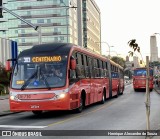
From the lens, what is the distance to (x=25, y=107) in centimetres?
1638

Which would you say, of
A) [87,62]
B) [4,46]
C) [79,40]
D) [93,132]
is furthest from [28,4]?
[93,132]

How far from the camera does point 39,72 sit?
1666 cm

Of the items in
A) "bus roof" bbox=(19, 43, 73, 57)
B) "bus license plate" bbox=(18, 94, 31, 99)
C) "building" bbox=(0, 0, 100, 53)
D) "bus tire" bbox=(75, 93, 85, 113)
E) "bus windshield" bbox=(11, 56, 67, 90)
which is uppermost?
"building" bbox=(0, 0, 100, 53)

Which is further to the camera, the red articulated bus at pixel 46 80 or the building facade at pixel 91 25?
the building facade at pixel 91 25

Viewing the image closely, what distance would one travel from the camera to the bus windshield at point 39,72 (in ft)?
53.9

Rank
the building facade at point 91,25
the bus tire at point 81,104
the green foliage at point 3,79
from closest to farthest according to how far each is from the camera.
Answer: the bus tire at point 81,104 → the green foliage at point 3,79 → the building facade at point 91,25

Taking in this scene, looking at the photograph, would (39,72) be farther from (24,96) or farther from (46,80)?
(24,96)

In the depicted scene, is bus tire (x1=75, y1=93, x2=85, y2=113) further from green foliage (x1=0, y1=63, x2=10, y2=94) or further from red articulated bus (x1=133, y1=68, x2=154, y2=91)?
green foliage (x1=0, y1=63, x2=10, y2=94)

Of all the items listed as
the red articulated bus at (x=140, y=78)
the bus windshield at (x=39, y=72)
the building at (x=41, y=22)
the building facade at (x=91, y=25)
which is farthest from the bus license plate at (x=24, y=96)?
the building facade at (x=91, y=25)

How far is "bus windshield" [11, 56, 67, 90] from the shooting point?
1644 cm

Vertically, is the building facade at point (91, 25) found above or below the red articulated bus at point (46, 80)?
above

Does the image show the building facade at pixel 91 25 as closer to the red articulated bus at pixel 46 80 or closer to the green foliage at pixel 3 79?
the green foliage at pixel 3 79

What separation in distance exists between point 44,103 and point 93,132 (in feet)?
15.5

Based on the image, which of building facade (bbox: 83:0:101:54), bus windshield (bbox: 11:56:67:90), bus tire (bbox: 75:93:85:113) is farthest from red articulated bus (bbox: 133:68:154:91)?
building facade (bbox: 83:0:101:54)
